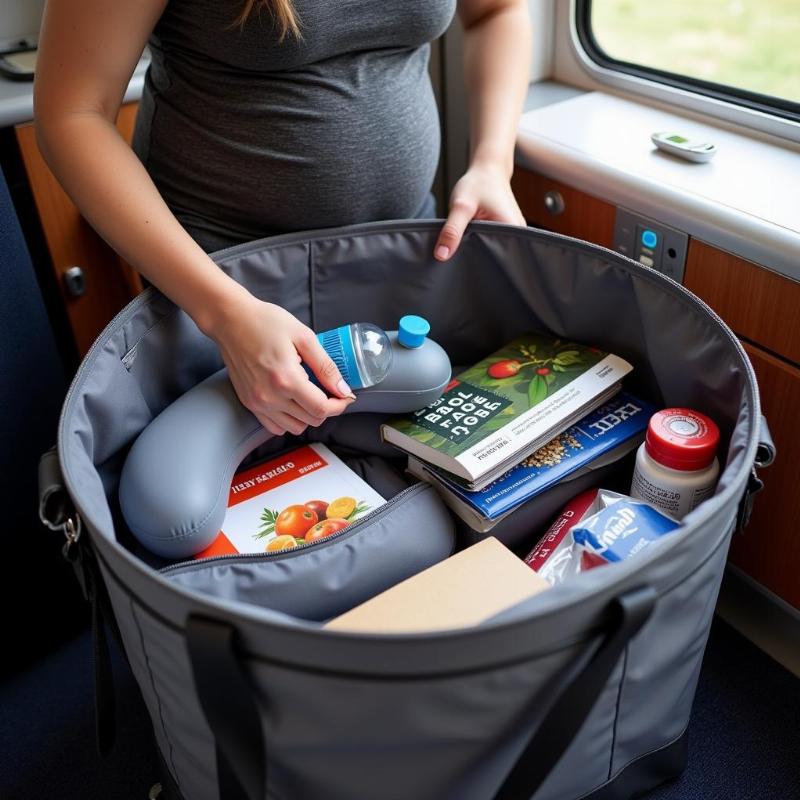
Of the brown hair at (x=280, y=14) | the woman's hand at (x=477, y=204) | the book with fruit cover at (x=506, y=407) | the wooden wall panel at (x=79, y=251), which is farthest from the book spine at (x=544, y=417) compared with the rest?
the wooden wall panel at (x=79, y=251)

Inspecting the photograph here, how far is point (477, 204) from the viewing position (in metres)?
1.02

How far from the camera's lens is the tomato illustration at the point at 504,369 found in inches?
39.6

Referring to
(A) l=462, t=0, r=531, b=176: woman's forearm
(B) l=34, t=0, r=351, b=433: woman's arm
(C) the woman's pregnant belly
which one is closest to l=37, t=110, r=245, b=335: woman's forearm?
(B) l=34, t=0, r=351, b=433: woman's arm

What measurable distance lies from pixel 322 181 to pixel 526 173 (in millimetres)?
432

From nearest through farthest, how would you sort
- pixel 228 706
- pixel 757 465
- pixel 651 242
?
pixel 228 706
pixel 757 465
pixel 651 242

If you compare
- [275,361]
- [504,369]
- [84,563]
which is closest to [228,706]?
[84,563]

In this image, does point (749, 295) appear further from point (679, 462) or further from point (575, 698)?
point (575, 698)

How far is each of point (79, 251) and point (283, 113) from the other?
2.13 ft

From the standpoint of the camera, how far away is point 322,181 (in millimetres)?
936

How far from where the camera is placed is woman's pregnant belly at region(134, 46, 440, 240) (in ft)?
2.94

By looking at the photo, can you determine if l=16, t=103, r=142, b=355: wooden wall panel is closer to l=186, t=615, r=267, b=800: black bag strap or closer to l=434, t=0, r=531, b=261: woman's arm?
l=434, t=0, r=531, b=261: woman's arm

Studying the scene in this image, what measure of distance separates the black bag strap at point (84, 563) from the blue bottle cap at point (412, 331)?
39 cm

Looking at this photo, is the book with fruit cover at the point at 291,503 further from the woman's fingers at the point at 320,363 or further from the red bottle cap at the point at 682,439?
the red bottle cap at the point at 682,439

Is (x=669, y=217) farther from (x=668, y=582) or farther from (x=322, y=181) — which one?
(x=668, y=582)
